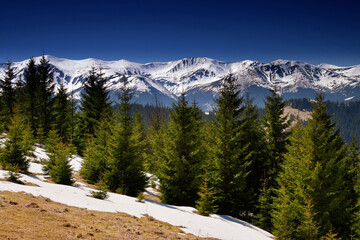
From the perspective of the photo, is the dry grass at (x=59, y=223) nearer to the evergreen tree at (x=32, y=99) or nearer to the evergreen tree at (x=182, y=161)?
the evergreen tree at (x=182, y=161)

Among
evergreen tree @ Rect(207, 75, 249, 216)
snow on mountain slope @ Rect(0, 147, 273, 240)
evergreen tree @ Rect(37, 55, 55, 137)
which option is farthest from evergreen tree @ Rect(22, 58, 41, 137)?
evergreen tree @ Rect(207, 75, 249, 216)

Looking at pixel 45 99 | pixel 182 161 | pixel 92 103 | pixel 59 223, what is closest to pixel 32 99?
pixel 45 99

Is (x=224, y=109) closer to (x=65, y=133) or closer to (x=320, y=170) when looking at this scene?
(x=320, y=170)

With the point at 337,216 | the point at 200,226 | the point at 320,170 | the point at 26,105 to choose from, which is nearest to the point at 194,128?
the point at 200,226

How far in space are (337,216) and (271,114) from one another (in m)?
9.75

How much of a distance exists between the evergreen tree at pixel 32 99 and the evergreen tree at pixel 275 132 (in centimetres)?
2900

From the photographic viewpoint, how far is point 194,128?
17938mm

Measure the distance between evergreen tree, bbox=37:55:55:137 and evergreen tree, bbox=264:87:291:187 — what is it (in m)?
28.6

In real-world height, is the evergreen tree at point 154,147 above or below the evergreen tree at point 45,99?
below

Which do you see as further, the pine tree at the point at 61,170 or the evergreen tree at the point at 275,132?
the evergreen tree at the point at 275,132

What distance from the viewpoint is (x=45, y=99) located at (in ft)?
100

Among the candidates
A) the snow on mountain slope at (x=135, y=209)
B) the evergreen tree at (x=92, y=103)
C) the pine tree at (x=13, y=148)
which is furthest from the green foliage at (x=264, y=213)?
the evergreen tree at (x=92, y=103)

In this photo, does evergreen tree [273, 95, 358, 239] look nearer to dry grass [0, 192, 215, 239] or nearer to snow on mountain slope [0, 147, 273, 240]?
snow on mountain slope [0, 147, 273, 240]

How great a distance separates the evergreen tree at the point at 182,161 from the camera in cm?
1648
